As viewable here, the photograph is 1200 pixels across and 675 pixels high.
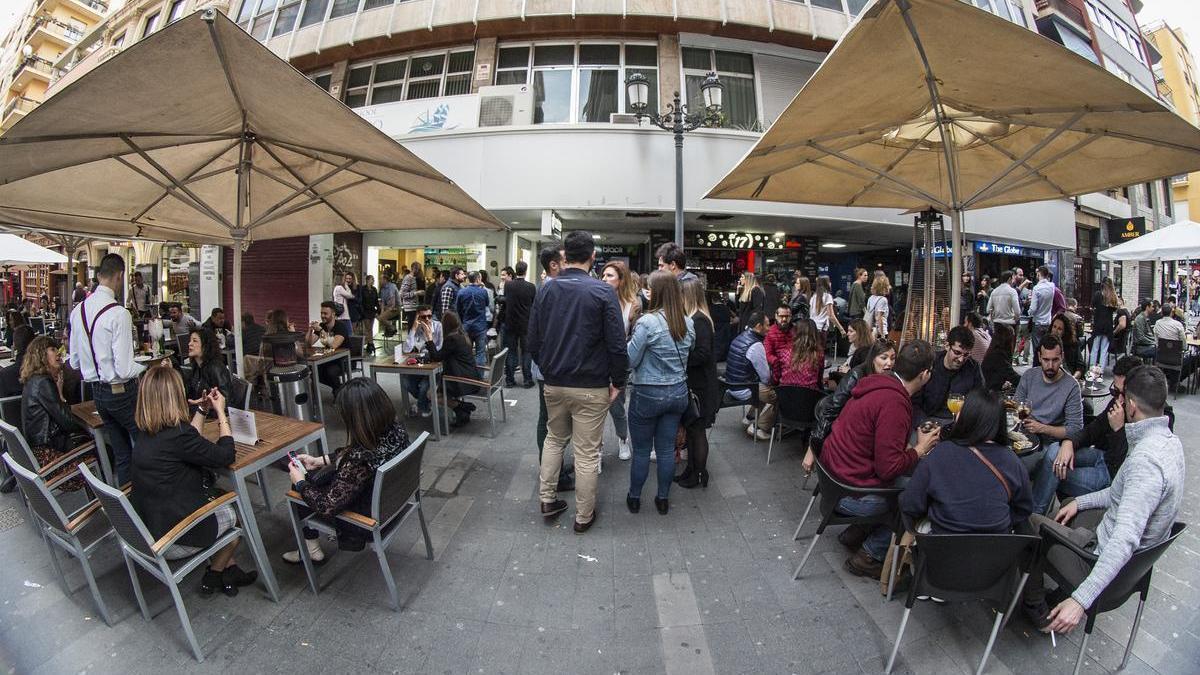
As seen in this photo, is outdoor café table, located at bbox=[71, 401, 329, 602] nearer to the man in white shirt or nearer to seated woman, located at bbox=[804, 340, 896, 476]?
the man in white shirt

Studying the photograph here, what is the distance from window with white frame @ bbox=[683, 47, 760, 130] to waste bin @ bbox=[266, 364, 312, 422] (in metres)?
10.3

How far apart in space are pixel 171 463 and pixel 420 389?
3.49 meters

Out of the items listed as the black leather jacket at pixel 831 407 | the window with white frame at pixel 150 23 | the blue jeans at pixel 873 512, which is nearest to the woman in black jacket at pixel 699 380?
the black leather jacket at pixel 831 407

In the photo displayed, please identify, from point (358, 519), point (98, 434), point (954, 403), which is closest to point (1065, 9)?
point (954, 403)

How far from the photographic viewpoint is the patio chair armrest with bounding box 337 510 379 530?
106 inches

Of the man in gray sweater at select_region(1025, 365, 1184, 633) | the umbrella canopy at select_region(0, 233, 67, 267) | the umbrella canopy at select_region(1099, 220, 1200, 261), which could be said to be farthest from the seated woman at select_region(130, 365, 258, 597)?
the umbrella canopy at select_region(1099, 220, 1200, 261)

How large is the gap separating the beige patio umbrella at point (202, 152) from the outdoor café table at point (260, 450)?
116cm

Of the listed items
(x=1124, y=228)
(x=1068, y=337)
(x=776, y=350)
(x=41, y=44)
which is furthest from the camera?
(x=41, y=44)

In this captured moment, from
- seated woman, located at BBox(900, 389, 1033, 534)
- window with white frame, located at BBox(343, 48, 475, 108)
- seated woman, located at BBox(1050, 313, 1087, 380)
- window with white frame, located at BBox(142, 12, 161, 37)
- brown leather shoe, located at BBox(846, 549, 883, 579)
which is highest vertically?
window with white frame, located at BBox(142, 12, 161, 37)

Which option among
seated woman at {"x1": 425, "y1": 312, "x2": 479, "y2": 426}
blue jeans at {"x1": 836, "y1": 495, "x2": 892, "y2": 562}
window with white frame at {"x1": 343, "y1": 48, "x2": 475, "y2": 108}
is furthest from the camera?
window with white frame at {"x1": 343, "y1": 48, "x2": 475, "y2": 108}

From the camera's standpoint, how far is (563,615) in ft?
9.25

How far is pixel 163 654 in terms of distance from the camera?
249 centimetres

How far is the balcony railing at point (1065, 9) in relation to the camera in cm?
1711

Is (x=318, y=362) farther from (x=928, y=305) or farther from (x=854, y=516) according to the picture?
(x=928, y=305)
